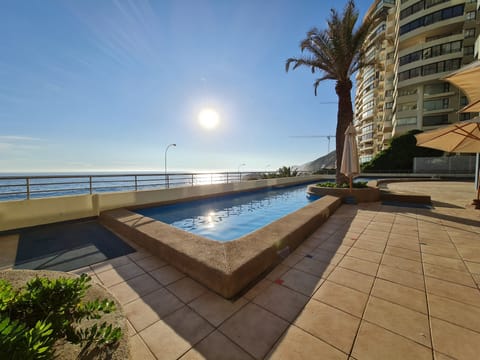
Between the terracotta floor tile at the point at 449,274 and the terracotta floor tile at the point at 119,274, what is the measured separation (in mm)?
3797

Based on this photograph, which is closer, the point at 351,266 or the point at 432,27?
the point at 351,266

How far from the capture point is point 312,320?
65.6 inches

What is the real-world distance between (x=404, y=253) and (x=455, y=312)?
1263 mm

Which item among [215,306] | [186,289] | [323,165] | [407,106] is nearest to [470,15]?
[407,106]

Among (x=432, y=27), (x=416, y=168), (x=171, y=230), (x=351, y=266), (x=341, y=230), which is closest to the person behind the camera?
(x=351, y=266)

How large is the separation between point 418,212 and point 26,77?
15.2 meters

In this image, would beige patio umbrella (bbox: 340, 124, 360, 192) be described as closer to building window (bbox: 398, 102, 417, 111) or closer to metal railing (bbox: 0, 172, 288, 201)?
metal railing (bbox: 0, 172, 288, 201)

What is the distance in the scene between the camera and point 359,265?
257 cm

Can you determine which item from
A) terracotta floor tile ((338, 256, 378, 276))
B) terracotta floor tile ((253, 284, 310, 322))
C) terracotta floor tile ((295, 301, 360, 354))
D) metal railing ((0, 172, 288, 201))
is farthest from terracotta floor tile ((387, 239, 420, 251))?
metal railing ((0, 172, 288, 201))

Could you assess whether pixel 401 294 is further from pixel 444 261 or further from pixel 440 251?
pixel 440 251

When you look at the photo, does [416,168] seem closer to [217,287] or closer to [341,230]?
[341,230]

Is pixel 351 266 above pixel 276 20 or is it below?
below

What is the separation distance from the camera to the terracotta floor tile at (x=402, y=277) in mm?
2139

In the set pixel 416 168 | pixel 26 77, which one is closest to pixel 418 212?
pixel 26 77
